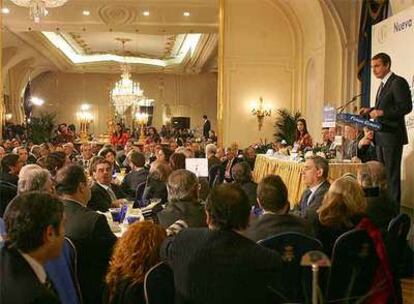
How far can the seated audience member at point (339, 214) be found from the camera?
310 centimetres

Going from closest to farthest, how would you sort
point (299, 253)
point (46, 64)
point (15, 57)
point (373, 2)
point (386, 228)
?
point (299, 253), point (386, 228), point (373, 2), point (15, 57), point (46, 64)

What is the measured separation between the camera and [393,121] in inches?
216

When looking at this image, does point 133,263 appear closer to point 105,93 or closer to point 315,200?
point 315,200

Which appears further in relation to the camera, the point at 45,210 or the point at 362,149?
the point at 362,149

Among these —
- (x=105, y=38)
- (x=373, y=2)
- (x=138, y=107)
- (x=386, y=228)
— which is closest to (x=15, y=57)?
(x=105, y=38)

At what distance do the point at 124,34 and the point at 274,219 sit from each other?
1359 cm

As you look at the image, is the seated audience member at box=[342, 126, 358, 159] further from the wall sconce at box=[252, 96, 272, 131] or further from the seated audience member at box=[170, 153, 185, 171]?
the wall sconce at box=[252, 96, 272, 131]

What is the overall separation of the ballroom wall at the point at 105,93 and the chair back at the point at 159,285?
1806cm

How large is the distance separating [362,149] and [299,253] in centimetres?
389

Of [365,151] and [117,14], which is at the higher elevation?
[117,14]

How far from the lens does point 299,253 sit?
275cm

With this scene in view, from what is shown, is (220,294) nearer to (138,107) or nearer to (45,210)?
(45,210)

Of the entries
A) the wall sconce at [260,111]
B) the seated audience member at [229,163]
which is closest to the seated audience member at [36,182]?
the seated audience member at [229,163]

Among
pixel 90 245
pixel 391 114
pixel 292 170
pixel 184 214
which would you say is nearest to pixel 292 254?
pixel 184 214
